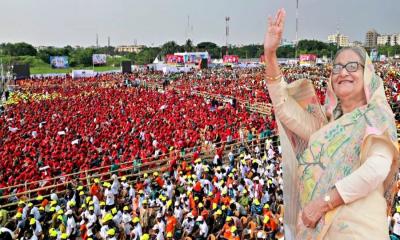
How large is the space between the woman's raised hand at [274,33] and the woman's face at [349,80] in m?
0.29

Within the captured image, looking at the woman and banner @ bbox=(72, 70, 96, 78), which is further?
banner @ bbox=(72, 70, 96, 78)

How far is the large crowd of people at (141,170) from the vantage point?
22.0ft

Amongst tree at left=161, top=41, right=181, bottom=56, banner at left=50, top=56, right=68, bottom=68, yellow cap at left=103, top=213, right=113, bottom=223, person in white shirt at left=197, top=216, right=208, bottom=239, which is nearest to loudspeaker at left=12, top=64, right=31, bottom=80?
banner at left=50, top=56, right=68, bottom=68

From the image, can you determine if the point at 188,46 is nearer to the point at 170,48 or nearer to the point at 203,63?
the point at 170,48

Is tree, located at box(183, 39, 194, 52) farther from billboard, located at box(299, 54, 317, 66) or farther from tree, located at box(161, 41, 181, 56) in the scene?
billboard, located at box(299, 54, 317, 66)

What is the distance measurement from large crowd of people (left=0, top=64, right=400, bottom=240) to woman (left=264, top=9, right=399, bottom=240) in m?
4.41

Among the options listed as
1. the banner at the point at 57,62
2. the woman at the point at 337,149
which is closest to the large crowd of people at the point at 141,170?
the woman at the point at 337,149

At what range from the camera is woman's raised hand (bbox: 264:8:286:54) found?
170cm

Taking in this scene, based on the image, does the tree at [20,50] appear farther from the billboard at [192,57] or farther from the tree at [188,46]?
the billboard at [192,57]

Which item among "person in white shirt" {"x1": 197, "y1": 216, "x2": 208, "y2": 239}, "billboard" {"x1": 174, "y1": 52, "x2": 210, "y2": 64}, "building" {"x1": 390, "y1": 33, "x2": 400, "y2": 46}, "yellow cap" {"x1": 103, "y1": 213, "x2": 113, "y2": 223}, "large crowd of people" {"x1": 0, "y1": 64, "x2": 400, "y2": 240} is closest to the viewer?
"person in white shirt" {"x1": 197, "y1": 216, "x2": 208, "y2": 239}

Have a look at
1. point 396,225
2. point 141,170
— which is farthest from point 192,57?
point 396,225

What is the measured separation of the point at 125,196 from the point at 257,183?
294 cm

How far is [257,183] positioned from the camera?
8.36m

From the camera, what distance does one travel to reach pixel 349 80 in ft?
5.43
